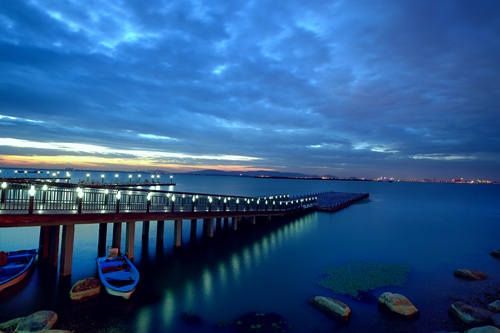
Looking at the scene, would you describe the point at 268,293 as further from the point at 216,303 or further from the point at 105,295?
the point at 105,295

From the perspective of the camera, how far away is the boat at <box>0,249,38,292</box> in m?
18.9

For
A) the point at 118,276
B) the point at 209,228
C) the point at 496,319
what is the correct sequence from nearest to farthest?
the point at 496,319, the point at 118,276, the point at 209,228

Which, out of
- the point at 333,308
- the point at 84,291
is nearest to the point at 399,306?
the point at 333,308

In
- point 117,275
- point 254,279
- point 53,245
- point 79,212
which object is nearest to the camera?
point 117,275

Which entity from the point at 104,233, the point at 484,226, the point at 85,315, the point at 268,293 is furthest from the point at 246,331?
the point at 484,226

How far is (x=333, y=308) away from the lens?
55.5 ft

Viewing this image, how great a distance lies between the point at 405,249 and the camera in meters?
36.1

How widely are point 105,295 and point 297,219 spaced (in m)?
41.3

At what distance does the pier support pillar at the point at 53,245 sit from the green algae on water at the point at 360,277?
2232 cm

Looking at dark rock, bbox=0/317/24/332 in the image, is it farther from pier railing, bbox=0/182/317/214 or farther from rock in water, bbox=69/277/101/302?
pier railing, bbox=0/182/317/214

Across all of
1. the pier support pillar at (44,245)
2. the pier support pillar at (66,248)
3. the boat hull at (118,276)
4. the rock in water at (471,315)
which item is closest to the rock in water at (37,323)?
the boat hull at (118,276)

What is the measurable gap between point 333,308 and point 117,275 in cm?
1471

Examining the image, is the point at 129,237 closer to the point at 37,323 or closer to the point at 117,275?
the point at 117,275

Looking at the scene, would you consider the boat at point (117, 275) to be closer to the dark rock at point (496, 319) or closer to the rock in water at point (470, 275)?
the dark rock at point (496, 319)
